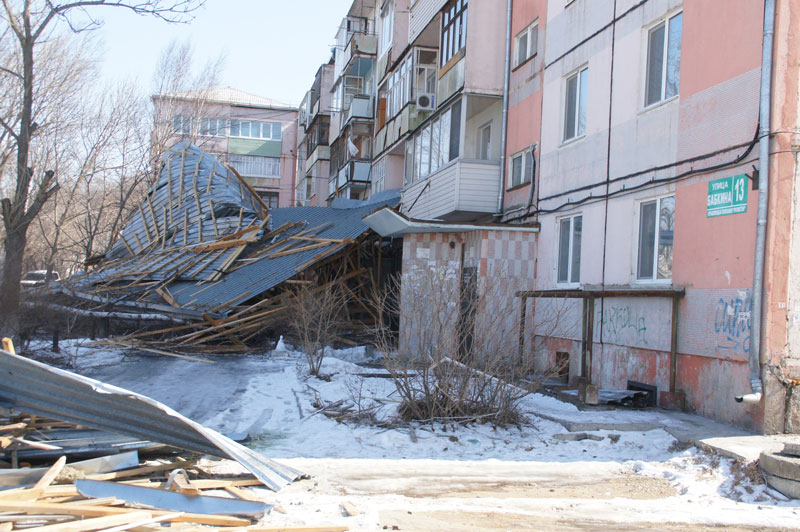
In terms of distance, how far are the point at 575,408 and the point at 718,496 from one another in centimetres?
346

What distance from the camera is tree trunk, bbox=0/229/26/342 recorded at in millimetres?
12977

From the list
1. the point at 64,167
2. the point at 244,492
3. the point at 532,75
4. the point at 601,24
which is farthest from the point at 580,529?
the point at 64,167

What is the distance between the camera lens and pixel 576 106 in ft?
42.5

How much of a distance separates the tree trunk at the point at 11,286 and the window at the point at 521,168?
1021 centimetres

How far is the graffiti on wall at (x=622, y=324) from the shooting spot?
32.9 ft

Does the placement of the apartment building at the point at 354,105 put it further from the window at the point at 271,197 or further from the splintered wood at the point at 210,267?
the window at the point at 271,197

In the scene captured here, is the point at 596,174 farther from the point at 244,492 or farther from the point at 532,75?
the point at 244,492

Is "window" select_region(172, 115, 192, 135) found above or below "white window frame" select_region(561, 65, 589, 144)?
above

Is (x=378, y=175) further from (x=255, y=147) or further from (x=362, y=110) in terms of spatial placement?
(x=255, y=147)

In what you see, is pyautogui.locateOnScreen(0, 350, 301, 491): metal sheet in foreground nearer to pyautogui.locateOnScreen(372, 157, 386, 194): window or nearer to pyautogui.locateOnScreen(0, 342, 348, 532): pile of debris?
pyautogui.locateOnScreen(0, 342, 348, 532): pile of debris

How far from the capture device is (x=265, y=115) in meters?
53.4

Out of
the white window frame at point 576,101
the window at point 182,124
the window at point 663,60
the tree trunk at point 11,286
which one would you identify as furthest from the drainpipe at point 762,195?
the window at point 182,124

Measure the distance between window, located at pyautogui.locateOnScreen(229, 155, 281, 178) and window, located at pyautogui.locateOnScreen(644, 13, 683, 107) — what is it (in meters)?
44.4

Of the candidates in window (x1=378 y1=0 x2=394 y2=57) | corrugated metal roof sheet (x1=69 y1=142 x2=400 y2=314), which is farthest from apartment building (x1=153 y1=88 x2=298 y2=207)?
corrugated metal roof sheet (x1=69 y1=142 x2=400 y2=314)
